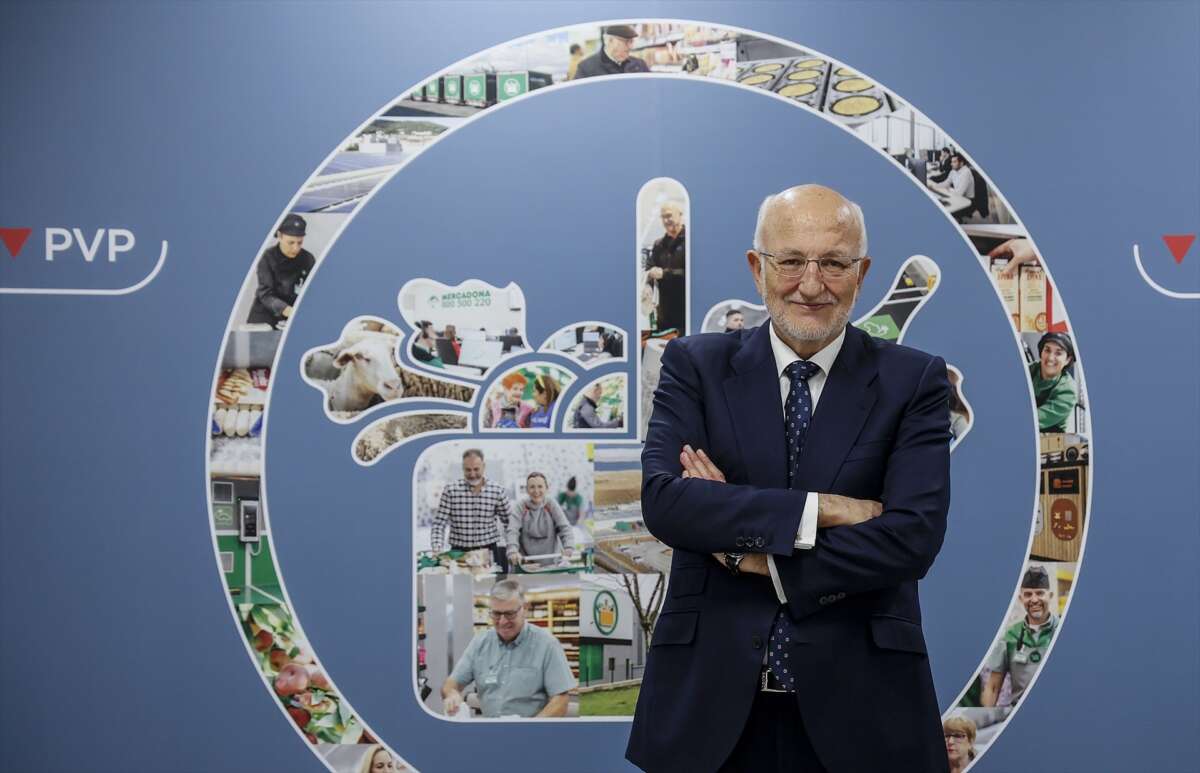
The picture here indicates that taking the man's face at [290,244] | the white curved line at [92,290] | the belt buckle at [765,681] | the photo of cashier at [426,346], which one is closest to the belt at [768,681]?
the belt buckle at [765,681]

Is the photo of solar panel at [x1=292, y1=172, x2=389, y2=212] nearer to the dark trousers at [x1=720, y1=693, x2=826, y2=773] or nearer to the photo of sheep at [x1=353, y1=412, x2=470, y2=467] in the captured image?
the photo of sheep at [x1=353, y1=412, x2=470, y2=467]

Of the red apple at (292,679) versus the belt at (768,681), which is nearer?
the belt at (768,681)

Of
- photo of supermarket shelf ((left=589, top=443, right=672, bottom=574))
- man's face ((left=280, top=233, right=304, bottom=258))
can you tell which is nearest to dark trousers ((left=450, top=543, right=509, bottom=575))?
photo of supermarket shelf ((left=589, top=443, right=672, bottom=574))

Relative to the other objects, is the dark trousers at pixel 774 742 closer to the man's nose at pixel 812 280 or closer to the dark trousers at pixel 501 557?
the man's nose at pixel 812 280

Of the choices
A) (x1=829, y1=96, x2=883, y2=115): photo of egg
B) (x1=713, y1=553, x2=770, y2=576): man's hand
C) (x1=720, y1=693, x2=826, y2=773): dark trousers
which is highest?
(x1=829, y1=96, x2=883, y2=115): photo of egg

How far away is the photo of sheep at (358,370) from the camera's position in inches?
120

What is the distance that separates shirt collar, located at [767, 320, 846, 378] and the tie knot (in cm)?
1

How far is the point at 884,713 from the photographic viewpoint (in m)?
1.93

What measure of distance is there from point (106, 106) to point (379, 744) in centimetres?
195

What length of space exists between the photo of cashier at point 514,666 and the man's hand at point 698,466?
3.74 ft

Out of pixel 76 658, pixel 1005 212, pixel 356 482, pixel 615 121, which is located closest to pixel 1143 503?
pixel 1005 212

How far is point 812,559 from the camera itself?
1.92 m

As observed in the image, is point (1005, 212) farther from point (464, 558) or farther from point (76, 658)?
point (76, 658)

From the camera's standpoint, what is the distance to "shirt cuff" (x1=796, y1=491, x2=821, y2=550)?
75.4 inches
